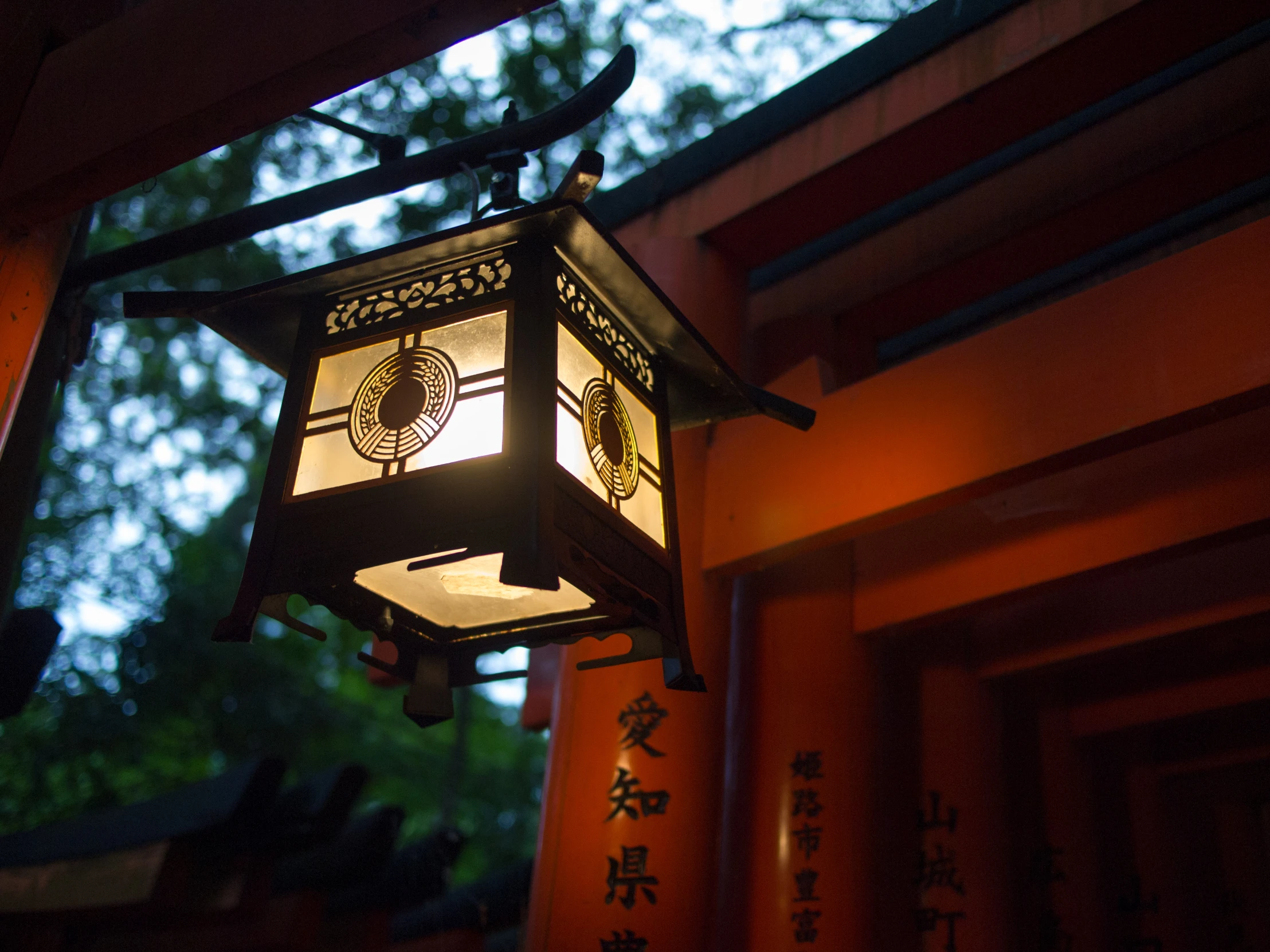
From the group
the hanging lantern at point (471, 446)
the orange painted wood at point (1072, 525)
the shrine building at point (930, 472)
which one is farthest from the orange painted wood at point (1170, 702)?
the hanging lantern at point (471, 446)

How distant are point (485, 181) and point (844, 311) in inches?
184

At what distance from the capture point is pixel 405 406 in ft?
6.63

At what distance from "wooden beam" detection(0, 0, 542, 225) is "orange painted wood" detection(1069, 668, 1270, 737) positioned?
3.81m

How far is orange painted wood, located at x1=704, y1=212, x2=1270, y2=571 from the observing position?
2.50 metres

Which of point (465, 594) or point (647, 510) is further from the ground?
point (647, 510)

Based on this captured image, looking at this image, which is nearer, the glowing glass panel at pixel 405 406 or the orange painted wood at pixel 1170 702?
the glowing glass panel at pixel 405 406

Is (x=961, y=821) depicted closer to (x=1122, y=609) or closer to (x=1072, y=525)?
(x=1122, y=609)

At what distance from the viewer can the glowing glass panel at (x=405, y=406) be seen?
1941 mm

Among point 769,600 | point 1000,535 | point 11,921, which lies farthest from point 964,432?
point 11,921

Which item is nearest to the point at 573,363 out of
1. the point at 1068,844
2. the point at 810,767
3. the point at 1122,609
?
the point at 810,767

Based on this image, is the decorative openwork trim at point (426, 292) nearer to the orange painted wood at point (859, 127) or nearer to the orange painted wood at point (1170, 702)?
the orange painted wood at point (859, 127)

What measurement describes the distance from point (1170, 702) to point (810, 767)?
1.81 m

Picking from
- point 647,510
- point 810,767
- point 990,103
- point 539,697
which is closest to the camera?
point 647,510

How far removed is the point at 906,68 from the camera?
11.5 ft
